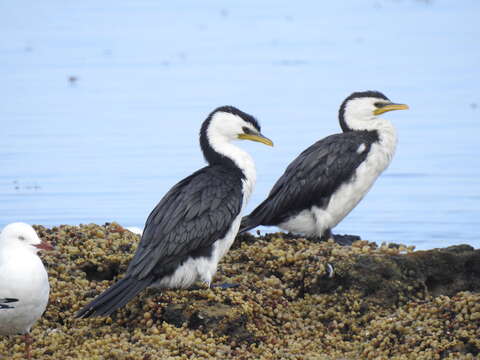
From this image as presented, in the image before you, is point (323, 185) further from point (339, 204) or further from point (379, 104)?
point (379, 104)

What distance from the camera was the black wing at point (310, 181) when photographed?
9664 mm

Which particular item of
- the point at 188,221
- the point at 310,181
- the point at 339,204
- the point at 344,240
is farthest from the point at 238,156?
the point at 344,240

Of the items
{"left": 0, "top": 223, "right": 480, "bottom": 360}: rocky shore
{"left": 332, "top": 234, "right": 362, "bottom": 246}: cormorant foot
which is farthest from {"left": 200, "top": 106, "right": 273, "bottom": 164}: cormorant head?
{"left": 332, "top": 234, "right": 362, "bottom": 246}: cormorant foot

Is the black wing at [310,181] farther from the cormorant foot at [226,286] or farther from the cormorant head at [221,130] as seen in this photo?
the cormorant foot at [226,286]

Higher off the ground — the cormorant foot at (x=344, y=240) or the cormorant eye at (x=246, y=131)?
the cormorant eye at (x=246, y=131)

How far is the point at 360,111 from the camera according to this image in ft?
34.7

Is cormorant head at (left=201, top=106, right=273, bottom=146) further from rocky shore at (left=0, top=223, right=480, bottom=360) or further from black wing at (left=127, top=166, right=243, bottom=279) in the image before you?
rocky shore at (left=0, top=223, right=480, bottom=360)

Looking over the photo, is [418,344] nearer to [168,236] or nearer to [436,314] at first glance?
[436,314]

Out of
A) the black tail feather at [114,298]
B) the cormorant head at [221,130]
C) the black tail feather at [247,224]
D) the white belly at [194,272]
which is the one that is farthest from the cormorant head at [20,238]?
the black tail feather at [247,224]

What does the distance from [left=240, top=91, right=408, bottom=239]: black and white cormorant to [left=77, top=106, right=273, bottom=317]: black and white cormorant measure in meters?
1.07

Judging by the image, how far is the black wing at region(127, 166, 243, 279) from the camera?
7.61 metres

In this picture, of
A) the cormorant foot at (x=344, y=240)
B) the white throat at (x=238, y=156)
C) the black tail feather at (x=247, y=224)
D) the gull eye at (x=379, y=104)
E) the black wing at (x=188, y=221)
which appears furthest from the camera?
the gull eye at (x=379, y=104)

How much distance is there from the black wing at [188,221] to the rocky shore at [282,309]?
0.95 ft

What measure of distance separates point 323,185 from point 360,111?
3.81ft
